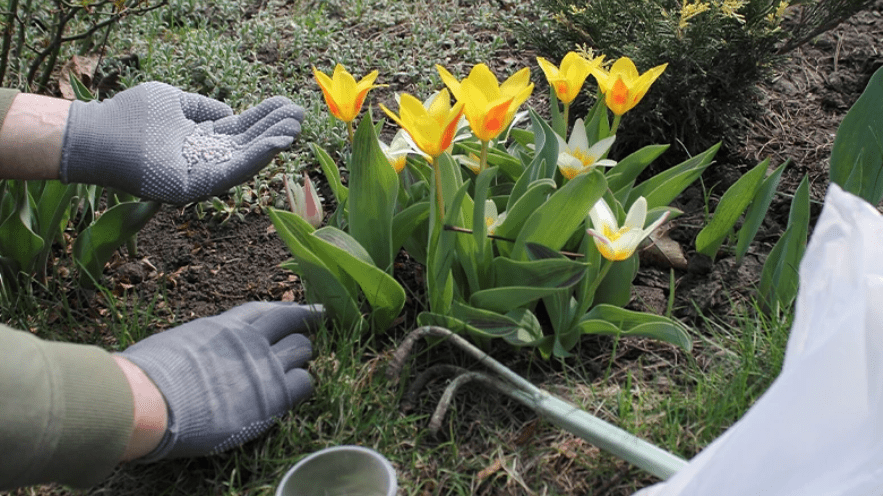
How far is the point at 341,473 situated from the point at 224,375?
309 millimetres

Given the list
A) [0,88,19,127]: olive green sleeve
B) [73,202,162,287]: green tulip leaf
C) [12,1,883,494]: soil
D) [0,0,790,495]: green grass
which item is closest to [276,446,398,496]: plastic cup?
[0,0,790,495]: green grass

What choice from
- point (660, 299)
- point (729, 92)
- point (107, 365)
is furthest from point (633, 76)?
point (107, 365)

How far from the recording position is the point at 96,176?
1.74 meters

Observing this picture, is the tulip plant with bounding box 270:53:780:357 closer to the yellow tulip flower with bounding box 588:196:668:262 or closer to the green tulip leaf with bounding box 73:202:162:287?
the yellow tulip flower with bounding box 588:196:668:262

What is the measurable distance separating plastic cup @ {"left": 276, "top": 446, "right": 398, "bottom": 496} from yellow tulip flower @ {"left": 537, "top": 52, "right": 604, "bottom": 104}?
2.68ft

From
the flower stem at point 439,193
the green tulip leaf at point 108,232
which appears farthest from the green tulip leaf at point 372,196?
the green tulip leaf at point 108,232

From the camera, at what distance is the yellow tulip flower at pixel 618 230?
54.9 inches

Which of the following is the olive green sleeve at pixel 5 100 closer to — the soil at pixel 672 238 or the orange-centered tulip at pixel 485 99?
the soil at pixel 672 238

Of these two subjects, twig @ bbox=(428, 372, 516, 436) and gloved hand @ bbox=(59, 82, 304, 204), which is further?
gloved hand @ bbox=(59, 82, 304, 204)

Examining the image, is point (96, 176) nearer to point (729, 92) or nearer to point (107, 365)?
point (107, 365)

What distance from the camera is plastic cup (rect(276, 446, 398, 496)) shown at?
127 centimetres

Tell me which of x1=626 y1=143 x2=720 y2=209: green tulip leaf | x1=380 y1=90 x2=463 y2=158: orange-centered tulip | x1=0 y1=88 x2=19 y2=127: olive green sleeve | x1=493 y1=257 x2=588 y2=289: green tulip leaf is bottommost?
x1=493 y1=257 x2=588 y2=289: green tulip leaf

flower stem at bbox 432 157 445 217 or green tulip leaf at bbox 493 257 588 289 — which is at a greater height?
flower stem at bbox 432 157 445 217

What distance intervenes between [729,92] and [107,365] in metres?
1.66
